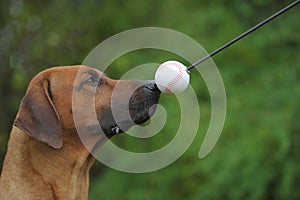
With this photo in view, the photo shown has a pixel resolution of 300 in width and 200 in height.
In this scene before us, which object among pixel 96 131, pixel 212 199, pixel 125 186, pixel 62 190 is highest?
pixel 96 131

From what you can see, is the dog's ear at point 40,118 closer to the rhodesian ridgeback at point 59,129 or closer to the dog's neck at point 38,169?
the rhodesian ridgeback at point 59,129

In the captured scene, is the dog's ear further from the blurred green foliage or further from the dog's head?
the blurred green foliage

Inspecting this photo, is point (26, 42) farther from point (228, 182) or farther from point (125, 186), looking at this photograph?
point (228, 182)

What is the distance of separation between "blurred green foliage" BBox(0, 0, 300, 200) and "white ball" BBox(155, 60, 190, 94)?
2444mm

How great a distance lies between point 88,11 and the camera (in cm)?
872

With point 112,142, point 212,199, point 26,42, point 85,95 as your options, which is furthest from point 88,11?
point 85,95

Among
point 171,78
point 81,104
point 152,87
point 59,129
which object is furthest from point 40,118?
point 171,78

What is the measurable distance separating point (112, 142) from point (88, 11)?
171cm

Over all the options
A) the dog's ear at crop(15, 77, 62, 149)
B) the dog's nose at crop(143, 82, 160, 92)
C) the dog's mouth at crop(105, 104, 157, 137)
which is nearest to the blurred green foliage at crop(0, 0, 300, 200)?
the dog's mouth at crop(105, 104, 157, 137)

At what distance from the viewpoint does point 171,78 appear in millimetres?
4059

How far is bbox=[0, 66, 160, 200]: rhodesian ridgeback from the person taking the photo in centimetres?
428

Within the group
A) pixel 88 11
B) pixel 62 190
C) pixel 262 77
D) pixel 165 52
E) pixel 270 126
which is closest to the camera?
pixel 62 190

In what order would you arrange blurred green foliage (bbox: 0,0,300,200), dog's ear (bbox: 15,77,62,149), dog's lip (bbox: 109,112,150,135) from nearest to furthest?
dog's ear (bbox: 15,77,62,149) → dog's lip (bbox: 109,112,150,135) → blurred green foliage (bbox: 0,0,300,200)

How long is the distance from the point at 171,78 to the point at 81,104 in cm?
73
